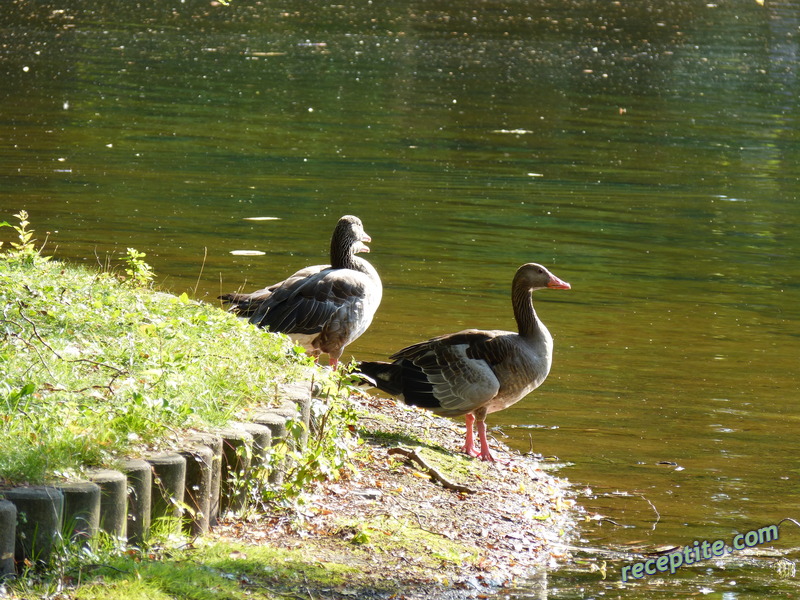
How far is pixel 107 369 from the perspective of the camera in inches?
255

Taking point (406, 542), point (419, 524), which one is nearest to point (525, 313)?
point (419, 524)

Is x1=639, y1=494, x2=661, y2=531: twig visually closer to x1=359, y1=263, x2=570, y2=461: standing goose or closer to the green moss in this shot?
x1=359, y1=263, x2=570, y2=461: standing goose

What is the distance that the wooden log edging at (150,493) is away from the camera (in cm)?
500

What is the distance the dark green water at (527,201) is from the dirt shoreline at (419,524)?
0.36m

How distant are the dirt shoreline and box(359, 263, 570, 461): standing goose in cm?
26

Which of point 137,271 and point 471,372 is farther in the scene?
point 137,271

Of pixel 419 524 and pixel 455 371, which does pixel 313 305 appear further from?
pixel 419 524

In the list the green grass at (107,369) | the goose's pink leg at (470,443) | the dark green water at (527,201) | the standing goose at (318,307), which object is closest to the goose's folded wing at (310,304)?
the standing goose at (318,307)

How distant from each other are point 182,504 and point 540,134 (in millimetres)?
21944

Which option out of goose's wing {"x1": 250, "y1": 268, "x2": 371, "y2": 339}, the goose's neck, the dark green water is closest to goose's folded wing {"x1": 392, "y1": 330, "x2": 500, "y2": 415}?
the goose's neck

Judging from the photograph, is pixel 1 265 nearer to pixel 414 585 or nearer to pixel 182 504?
pixel 182 504

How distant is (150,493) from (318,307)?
4065 mm

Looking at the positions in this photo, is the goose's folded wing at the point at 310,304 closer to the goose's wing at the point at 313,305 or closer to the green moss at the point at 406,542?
the goose's wing at the point at 313,305

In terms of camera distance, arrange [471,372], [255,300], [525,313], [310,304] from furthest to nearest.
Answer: [255,300] → [310,304] → [525,313] → [471,372]
